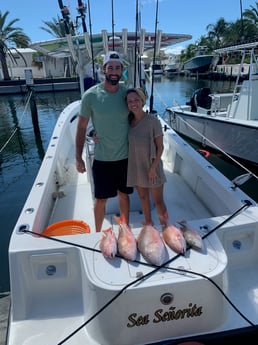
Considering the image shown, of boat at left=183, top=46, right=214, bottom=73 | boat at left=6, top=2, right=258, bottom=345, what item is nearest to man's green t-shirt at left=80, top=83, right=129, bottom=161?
boat at left=6, top=2, right=258, bottom=345

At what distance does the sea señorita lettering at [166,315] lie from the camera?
5.38ft

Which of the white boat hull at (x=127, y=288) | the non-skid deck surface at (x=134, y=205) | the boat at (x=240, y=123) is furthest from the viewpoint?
the boat at (x=240, y=123)

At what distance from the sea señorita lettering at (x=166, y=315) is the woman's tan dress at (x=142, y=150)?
41.5 inches

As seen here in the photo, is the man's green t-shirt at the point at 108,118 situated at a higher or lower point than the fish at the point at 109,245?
higher

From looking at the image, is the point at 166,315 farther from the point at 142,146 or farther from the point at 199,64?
the point at 199,64

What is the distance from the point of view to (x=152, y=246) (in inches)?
70.1

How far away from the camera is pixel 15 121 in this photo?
14609mm

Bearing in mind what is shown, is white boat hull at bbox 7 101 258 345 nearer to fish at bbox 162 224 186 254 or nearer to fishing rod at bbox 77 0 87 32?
fish at bbox 162 224 186 254

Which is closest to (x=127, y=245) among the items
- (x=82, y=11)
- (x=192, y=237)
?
(x=192, y=237)

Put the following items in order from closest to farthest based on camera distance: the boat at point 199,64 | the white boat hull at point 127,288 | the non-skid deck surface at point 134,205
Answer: the white boat hull at point 127,288 → the non-skid deck surface at point 134,205 → the boat at point 199,64

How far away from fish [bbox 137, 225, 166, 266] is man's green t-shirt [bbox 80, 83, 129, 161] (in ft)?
2.60

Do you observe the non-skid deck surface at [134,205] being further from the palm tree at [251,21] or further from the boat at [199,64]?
the boat at [199,64]

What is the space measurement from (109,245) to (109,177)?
82 cm

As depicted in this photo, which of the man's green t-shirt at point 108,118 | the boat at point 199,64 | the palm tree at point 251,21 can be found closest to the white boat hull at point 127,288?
the man's green t-shirt at point 108,118
